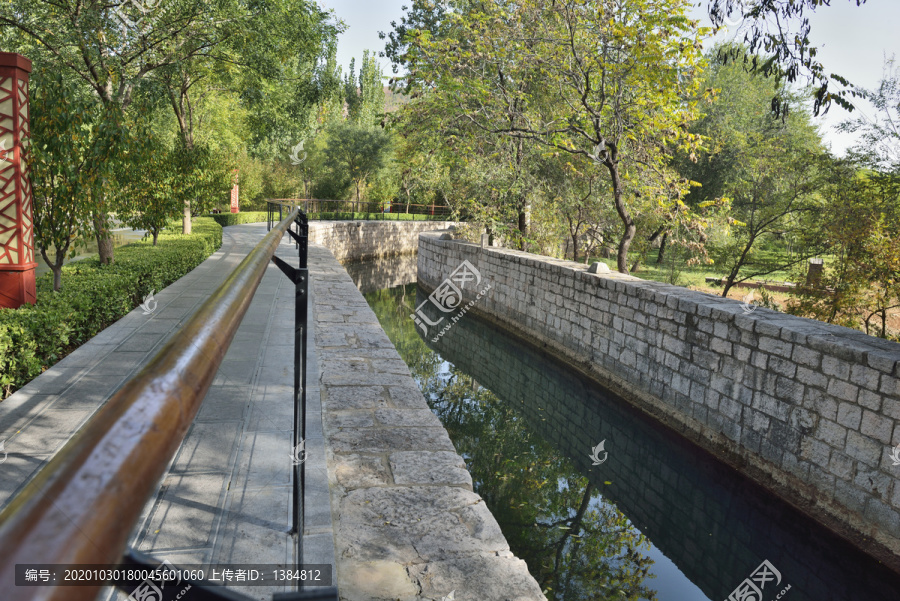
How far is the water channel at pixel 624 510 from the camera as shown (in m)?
5.03

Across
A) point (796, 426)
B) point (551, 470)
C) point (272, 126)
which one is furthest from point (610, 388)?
point (272, 126)

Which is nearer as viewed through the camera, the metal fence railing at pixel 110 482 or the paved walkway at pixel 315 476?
the metal fence railing at pixel 110 482

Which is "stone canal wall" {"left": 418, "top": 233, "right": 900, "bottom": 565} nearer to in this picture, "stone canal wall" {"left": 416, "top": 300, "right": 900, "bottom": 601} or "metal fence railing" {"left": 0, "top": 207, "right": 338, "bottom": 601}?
"stone canal wall" {"left": 416, "top": 300, "right": 900, "bottom": 601}

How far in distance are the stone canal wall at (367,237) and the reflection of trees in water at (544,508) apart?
13172mm

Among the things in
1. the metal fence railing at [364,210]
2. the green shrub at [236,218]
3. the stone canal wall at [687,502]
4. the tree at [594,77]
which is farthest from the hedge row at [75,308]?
the metal fence railing at [364,210]

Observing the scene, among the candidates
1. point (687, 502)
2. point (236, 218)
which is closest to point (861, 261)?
point (687, 502)

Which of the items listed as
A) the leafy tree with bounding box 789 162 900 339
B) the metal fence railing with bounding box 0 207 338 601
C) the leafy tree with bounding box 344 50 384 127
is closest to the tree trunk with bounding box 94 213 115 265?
the metal fence railing with bounding box 0 207 338 601

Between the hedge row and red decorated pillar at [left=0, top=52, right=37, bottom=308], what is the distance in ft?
0.92

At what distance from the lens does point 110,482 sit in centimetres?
42

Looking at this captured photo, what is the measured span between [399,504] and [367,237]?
2370 cm

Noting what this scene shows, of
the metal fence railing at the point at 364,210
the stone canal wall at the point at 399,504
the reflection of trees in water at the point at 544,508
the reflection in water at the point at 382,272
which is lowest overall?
the reflection of trees in water at the point at 544,508

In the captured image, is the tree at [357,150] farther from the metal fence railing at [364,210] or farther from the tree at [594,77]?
the tree at [594,77]

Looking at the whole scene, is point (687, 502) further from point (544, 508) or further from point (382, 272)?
point (382, 272)

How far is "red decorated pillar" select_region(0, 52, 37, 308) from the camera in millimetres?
5281
